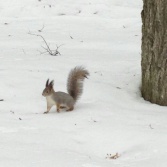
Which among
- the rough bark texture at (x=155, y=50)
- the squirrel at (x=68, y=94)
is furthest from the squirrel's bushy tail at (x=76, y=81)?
the rough bark texture at (x=155, y=50)

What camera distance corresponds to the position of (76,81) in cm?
457

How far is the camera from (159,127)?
155 inches

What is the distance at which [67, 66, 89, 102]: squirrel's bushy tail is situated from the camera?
4.57 metres

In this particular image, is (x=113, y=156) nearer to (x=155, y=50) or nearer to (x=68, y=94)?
(x=68, y=94)

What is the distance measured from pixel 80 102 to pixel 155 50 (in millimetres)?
991

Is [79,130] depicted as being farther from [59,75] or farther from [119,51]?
[119,51]

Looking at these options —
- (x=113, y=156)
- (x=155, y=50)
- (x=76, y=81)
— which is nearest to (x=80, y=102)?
(x=76, y=81)

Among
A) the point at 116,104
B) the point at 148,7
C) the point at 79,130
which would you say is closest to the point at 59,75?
the point at 116,104

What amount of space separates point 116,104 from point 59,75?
3.84 ft

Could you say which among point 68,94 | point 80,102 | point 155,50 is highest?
point 155,50

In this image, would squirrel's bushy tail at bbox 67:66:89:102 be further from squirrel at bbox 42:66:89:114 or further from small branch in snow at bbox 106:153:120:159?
small branch in snow at bbox 106:153:120:159

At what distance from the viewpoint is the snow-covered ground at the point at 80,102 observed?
3297 millimetres

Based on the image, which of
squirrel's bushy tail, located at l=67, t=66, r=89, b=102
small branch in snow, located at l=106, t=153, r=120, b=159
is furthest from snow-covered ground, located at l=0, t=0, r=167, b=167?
squirrel's bushy tail, located at l=67, t=66, r=89, b=102

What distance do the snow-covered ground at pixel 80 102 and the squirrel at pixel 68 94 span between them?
0.11m
